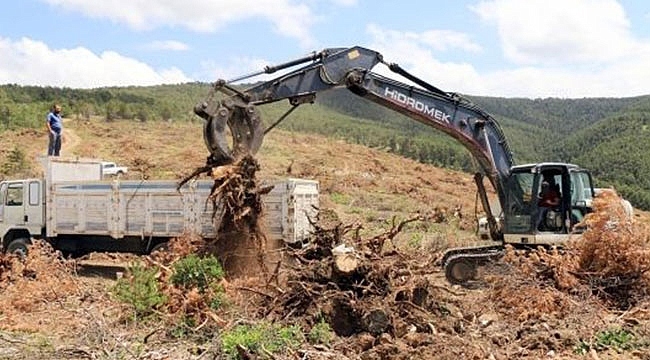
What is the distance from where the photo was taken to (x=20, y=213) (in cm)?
1727

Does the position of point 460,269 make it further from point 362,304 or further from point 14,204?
point 14,204

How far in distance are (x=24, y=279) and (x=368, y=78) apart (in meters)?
6.73

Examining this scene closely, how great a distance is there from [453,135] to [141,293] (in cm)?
652

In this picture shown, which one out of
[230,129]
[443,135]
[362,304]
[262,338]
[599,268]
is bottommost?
[262,338]

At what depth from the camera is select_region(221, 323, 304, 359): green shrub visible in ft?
26.3

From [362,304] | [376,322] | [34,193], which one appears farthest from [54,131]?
[376,322]

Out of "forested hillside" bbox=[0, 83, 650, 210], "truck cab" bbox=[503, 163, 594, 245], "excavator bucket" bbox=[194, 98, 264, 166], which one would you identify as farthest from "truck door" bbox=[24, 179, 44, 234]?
"forested hillside" bbox=[0, 83, 650, 210]

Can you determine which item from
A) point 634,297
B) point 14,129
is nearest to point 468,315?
point 634,297

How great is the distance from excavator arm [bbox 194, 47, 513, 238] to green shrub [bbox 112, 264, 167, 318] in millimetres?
2326

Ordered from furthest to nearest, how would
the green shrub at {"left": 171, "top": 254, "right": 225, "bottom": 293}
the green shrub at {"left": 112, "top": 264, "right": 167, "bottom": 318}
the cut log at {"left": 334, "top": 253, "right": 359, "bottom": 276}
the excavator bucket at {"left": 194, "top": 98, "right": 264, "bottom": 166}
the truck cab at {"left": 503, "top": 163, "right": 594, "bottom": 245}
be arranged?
the truck cab at {"left": 503, "top": 163, "right": 594, "bottom": 245} → the excavator bucket at {"left": 194, "top": 98, "right": 264, "bottom": 166} → the green shrub at {"left": 171, "top": 254, "right": 225, "bottom": 293} → the green shrub at {"left": 112, "top": 264, "right": 167, "bottom": 318} → the cut log at {"left": 334, "top": 253, "right": 359, "bottom": 276}

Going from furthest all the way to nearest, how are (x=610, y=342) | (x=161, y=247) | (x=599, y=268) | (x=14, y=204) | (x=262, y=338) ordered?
(x=14, y=204), (x=161, y=247), (x=599, y=268), (x=610, y=342), (x=262, y=338)

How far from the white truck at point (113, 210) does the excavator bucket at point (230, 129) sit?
5.98 feet

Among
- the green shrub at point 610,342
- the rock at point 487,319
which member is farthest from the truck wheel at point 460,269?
the green shrub at point 610,342

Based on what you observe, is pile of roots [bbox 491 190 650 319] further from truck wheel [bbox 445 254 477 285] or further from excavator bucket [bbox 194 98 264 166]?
excavator bucket [bbox 194 98 264 166]
